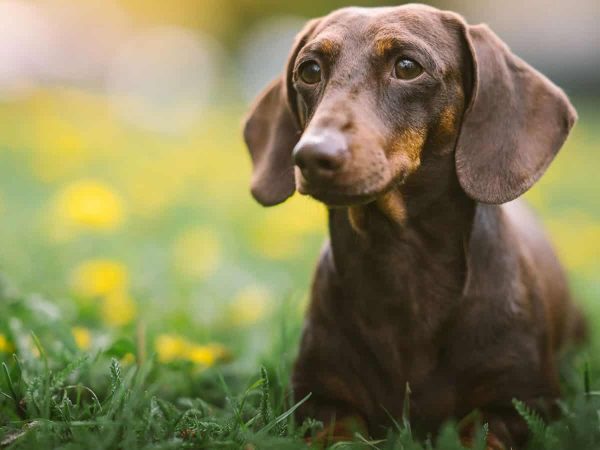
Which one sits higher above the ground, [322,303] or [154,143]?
[322,303]

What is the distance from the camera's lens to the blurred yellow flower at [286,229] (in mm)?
5609

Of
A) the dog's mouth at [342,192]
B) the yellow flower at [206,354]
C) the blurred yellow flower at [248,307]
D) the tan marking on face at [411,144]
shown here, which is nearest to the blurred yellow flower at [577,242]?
the blurred yellow flower at [248,307]

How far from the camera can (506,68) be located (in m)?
2.90

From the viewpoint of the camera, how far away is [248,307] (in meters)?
4.38

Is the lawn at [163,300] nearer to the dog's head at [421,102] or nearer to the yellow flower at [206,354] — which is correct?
the yellow flower at [206,354]

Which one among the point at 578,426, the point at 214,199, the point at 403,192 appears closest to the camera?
the point at 578,426

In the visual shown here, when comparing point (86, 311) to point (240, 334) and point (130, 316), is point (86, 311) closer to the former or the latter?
point (130, 316)

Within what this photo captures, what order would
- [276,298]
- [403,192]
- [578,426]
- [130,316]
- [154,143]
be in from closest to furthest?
[578,426]
[403,192]
[130,316]
[276,298]
[154,143]

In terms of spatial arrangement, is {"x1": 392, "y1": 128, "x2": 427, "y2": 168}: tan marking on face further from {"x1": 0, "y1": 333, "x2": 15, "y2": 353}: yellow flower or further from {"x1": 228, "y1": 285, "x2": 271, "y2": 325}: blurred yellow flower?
{"x1": 228, "y1": 285, "x2": 271, "y2": 325}: blurred yellow flower

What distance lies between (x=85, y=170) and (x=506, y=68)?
5.50 meters

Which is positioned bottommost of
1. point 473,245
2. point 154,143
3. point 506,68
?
point 154,143

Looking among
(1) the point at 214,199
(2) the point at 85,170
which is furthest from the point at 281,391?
(2) the point at 85,170

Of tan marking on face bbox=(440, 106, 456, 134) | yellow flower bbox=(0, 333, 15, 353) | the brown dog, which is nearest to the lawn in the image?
yellow flower bbox=(0, 333, 15, 353)

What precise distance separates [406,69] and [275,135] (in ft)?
2.45
